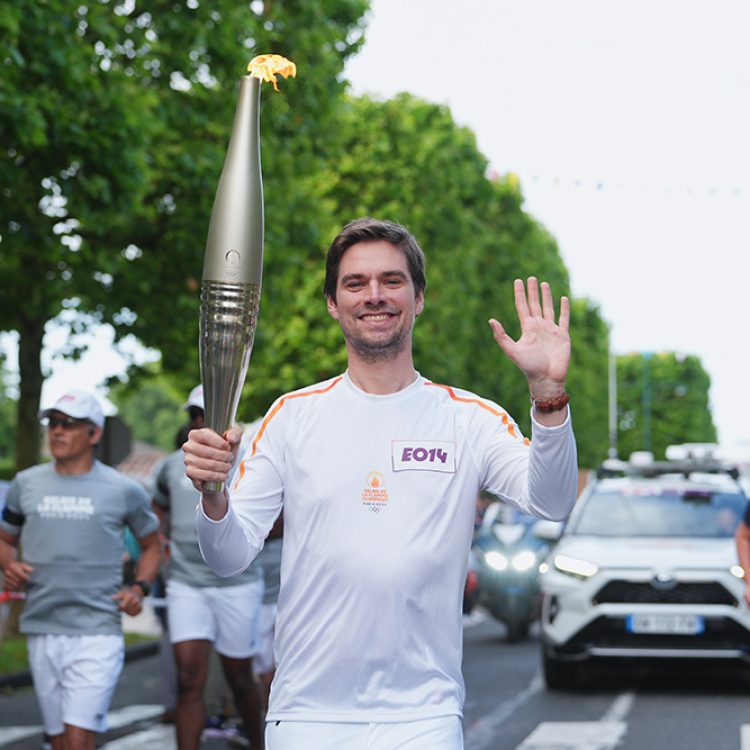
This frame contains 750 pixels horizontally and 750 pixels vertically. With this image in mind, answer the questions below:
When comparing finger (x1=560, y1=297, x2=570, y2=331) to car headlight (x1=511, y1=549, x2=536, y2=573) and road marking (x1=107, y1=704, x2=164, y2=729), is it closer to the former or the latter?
road marking (x1=107, y1=704, x2=164, y2=729)

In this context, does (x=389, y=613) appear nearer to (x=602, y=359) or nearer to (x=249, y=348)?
(x=249, y=348)

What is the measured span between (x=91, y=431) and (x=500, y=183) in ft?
135

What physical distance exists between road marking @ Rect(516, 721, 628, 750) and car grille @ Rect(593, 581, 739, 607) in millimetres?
1635

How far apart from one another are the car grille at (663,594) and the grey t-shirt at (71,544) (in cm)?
549

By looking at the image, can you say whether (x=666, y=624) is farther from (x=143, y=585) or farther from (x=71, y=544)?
(x=71, y=544)

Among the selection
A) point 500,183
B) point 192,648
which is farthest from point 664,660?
point 500,183

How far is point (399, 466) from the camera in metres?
3.85

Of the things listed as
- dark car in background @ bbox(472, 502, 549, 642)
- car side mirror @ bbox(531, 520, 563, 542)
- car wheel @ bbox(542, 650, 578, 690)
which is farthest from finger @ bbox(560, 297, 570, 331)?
dark car in background @ bbox(472, 502, 549, 642)

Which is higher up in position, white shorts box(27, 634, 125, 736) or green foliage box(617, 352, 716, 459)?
green foliage box(617, 352, 716, 459)

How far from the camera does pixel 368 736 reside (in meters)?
3.75

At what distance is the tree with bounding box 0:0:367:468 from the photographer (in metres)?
12.2

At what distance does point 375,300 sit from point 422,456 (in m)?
0.39

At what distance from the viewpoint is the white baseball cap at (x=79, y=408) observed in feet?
24.1

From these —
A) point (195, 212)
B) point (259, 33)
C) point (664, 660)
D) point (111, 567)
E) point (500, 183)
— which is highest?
point (500, 183)
